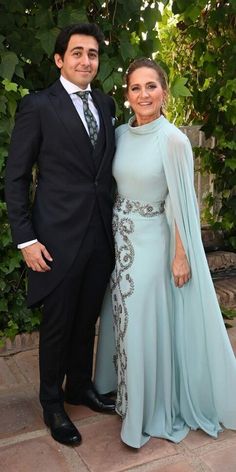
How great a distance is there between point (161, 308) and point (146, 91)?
0.89 m

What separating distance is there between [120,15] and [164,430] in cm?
207

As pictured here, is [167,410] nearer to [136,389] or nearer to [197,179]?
[136,389]

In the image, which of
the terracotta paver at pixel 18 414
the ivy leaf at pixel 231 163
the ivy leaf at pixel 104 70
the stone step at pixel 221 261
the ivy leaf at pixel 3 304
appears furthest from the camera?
the stone step at pixel 221 261

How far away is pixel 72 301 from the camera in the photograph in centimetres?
220

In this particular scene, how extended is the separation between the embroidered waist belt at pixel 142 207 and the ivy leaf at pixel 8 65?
0.93 metres

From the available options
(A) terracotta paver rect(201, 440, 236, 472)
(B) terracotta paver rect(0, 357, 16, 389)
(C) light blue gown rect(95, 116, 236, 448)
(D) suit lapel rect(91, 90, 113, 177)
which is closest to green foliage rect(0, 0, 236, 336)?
(B) terracotta paver rect(0, 357, 16, 389)

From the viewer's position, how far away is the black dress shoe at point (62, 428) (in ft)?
7.45

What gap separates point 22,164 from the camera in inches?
80.8

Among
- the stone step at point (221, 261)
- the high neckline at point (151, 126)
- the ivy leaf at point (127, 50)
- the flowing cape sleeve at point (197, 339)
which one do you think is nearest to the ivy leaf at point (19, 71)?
the ivy leaf at point (127, 50)

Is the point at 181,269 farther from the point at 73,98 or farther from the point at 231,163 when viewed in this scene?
the point at 231,163

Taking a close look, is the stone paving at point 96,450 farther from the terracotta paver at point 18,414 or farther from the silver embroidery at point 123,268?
the silver embroidery at point 123,268

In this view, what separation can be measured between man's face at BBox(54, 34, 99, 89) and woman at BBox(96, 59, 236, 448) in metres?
0.16

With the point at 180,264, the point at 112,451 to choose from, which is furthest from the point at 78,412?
the point at 180,264

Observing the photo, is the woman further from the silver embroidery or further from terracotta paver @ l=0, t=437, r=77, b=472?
terracotta paver @ l=0, t=437, r=77, b=472
